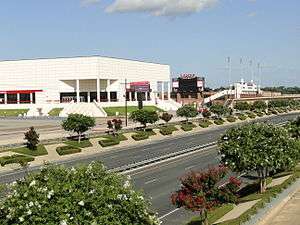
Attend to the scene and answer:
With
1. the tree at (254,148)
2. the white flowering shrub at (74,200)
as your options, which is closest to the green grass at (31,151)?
the tree at (254,148)

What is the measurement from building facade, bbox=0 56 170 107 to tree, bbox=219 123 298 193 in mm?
127493

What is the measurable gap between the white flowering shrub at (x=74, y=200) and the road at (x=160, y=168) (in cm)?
1888

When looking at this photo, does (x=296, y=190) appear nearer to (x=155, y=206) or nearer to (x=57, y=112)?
(x=155, y=206)

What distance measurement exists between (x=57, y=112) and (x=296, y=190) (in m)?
124

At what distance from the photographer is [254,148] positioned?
127ft

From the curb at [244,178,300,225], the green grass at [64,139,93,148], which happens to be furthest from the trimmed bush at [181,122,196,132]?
the curb at [244,178,300,225]

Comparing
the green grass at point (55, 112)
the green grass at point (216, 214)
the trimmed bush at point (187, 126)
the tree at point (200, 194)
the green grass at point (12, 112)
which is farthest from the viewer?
the green grass at point (12, 112)

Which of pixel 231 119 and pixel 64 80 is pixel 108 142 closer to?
pixel 231 119

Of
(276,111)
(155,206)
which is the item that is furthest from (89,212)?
(276,111)

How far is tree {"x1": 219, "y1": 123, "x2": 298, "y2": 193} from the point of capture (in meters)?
38.2

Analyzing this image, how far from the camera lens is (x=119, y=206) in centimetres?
1455

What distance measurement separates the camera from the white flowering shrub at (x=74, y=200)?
1391 cm

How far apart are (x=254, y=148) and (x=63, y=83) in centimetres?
13854

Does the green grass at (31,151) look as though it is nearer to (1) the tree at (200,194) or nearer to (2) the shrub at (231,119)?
(1) the tree at (200,194)
